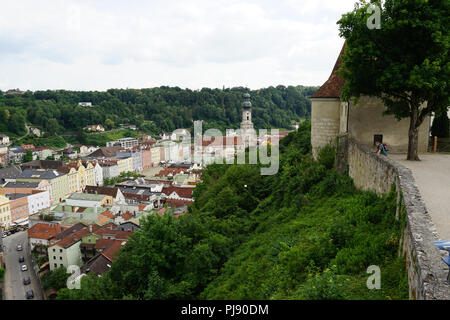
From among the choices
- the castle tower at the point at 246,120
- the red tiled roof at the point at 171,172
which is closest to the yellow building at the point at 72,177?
the red tiled roof at the point at 171,172

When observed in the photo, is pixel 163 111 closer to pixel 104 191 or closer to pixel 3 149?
pixel 3 149

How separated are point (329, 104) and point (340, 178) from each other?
4762 mm

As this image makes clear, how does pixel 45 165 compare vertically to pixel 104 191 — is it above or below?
above

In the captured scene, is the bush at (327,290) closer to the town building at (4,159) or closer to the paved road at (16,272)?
the paved road at (16,272)

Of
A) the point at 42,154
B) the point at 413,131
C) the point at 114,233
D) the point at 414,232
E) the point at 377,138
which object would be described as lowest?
the point at 114,233

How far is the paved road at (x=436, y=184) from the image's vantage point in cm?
730

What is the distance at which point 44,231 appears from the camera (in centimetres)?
4250

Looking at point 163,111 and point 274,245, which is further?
point 163,111

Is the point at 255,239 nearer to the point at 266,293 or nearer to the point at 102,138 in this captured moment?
the point at 266,293

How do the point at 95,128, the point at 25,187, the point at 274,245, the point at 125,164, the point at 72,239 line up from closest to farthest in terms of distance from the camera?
the point at 274,245, the point at 72,239, the point at 25,187, the point at 125,164, the point at 95,128

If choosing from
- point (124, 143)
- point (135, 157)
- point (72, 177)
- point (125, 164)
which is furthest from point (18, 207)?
point (124, 143)

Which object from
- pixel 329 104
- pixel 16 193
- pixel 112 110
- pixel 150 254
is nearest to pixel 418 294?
pixel 150 254

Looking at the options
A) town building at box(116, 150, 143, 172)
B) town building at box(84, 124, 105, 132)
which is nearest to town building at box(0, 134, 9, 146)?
town building at box(84, 124, 105, 132)

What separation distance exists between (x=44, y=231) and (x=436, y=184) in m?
43.6
